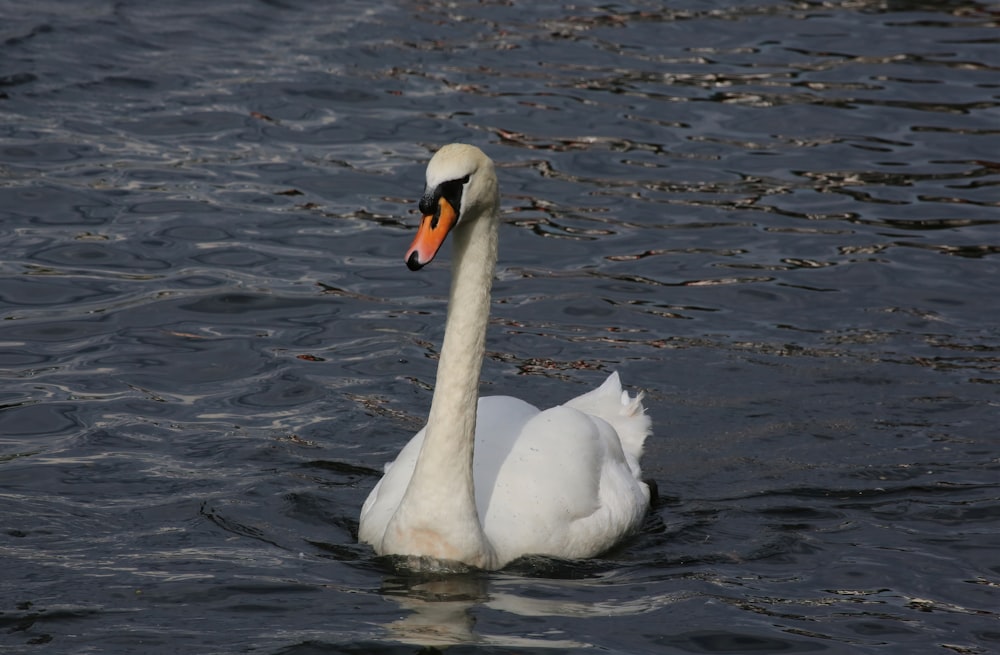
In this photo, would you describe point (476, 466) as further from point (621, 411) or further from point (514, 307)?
point (514, 307)

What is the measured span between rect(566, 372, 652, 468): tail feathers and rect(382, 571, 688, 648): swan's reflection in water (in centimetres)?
166

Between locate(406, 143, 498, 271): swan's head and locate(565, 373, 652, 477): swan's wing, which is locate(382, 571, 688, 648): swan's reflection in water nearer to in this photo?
locate(406, 143, 498, 271): swan's head

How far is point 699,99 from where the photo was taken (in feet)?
51.9

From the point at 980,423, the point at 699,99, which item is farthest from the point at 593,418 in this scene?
the point at 699,99

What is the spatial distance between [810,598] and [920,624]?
0.47 meters

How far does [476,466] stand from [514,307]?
3.90 metres

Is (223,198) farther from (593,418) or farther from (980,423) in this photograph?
(980,423)

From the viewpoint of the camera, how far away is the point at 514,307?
11.0 meters

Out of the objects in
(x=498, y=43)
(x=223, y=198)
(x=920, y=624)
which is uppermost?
(x=498, y=43)

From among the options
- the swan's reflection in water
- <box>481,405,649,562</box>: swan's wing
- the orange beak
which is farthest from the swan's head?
the swan's reflection in water

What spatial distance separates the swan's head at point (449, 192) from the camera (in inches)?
243

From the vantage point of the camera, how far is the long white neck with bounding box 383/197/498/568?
6.68m

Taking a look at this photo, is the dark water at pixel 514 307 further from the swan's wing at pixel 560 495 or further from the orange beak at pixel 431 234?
the orange beak at pixel 431 234

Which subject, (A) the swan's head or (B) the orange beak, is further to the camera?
(A) the swan's head
